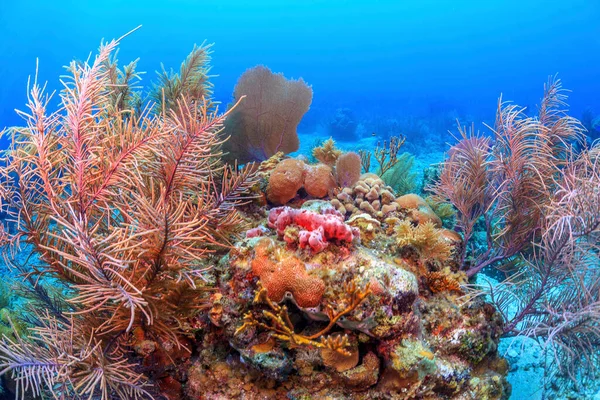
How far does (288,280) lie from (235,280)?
632 millimetres

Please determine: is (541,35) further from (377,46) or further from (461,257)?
(461,257)

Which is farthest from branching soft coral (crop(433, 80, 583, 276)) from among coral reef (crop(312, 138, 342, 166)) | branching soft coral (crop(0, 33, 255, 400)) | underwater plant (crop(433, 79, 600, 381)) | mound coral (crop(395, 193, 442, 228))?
branching soft coral (crop(0, 33, 255, 400))

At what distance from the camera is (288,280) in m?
2.71

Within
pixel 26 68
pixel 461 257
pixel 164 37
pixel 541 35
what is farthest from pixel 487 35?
pixel 461 257

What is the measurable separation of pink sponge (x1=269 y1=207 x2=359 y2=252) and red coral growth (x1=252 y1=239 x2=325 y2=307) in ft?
0.70

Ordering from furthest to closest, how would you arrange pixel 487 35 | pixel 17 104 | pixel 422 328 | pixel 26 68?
1. pixel 487 35
2. pixel 26 68
3. pixel 17 104
4. pixel 422 328

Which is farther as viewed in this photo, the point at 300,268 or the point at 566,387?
the point at 566,387

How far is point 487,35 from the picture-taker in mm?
103562

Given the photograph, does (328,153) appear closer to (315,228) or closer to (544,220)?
(315,228)

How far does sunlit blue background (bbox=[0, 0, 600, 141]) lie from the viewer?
280ft

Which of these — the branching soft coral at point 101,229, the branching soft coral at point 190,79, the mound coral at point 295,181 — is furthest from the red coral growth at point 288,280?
the branching soft coral at point 190,79

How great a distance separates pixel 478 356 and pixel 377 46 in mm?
122296

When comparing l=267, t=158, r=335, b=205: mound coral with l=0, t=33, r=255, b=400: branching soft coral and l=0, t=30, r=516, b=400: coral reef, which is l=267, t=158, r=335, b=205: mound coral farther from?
l=0, t=33, r=255, b=400: branching soft coral

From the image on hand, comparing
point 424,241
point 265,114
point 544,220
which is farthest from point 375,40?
point 424,241
